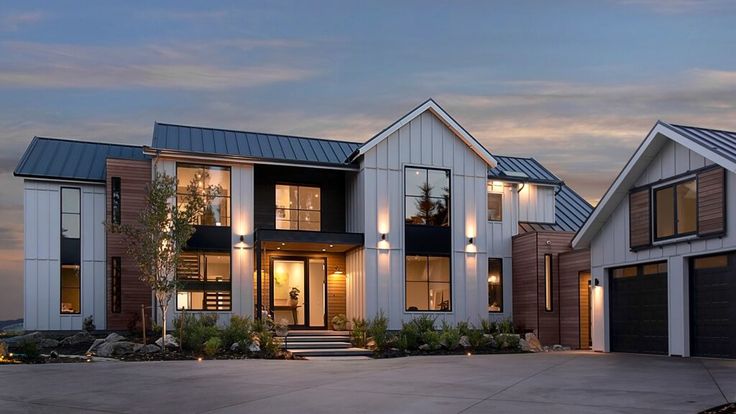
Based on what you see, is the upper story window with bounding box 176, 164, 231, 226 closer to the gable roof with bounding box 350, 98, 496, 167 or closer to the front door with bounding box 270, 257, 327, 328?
the front door with bounding box 270, 257, 327, 328

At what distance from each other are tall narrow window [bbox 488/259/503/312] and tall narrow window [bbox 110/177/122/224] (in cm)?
1187

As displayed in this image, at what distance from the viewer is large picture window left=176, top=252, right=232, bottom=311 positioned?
22062 millimetres

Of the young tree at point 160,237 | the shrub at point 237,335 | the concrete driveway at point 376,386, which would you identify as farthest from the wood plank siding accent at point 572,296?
the young tree at point 160,237

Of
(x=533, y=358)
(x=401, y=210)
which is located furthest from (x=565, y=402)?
(x=401, y=210)

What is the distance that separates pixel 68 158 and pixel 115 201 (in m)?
3.00

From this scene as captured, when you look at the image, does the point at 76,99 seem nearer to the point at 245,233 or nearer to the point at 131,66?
the point at 131,66

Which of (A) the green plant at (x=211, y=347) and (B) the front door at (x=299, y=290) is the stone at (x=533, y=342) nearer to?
(B) the front door at (x=299, y=290)

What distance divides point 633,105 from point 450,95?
5924mm

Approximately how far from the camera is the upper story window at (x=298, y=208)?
2436 cm

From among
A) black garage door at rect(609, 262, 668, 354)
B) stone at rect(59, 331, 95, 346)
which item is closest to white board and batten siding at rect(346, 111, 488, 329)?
black garage door at rect(609, 262, 668, 354)

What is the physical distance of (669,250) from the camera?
17.9 meters

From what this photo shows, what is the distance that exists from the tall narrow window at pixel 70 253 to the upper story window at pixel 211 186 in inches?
154

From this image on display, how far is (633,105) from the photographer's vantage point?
2198 cm

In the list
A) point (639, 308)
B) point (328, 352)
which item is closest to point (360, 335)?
point (328, 352)
